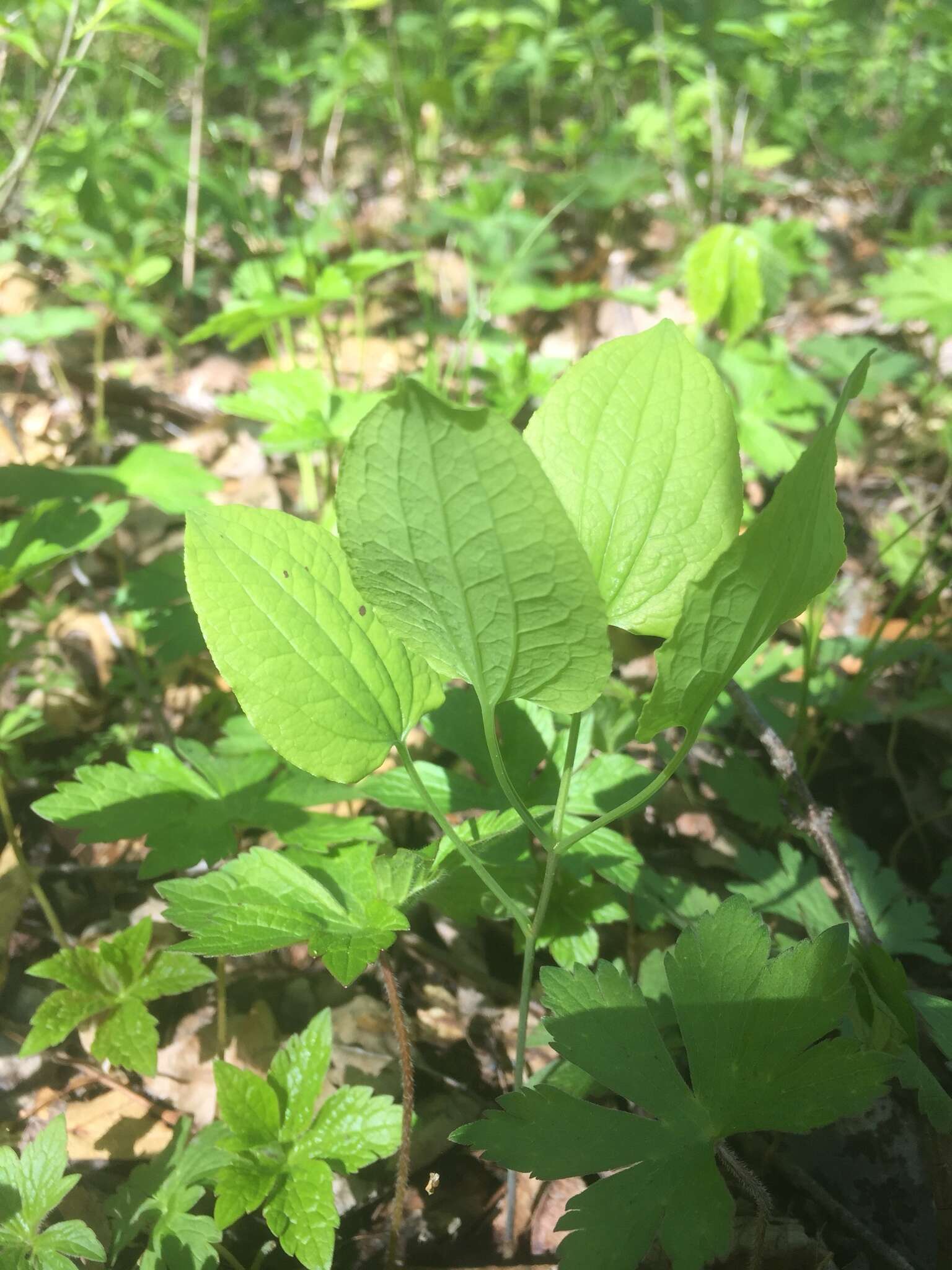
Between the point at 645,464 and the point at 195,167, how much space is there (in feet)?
12.1

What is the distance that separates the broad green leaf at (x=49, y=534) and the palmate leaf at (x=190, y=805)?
0.43m

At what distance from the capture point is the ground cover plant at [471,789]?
72 centimetres

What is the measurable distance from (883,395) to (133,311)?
3200 mm

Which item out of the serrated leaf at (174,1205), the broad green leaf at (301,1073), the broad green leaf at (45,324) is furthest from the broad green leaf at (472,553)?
the broad green leaf at (45,324)

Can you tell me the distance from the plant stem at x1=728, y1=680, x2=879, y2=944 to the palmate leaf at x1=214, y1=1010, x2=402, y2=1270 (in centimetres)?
77

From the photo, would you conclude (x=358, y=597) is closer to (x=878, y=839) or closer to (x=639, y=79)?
(x=878, y=839)

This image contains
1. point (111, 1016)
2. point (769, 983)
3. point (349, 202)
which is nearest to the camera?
point (769, 983)

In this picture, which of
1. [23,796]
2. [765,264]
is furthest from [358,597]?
[765,264]

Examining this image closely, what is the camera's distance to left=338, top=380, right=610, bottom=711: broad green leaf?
1.99ft

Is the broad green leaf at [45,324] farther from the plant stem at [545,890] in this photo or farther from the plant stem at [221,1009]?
the plant stem at [545,890]

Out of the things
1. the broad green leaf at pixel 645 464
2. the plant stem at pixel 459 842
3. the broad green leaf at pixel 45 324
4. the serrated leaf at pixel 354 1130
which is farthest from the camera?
the broad green leaf at pixel 45 324

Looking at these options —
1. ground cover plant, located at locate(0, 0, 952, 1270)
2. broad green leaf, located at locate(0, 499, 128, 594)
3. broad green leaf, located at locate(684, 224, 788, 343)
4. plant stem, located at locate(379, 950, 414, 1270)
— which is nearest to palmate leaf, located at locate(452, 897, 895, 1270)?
ground cover plant, located at locate(0, 0, 952, 1270)

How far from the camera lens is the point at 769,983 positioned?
3.07ft

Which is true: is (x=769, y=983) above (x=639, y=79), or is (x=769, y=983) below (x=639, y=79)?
below
